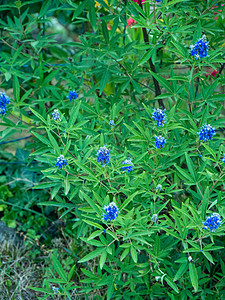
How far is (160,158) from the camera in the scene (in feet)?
5.81

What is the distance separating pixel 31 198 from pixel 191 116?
1719 mm

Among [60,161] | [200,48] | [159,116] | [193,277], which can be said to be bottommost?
[193,277]

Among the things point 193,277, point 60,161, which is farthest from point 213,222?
point 60,161

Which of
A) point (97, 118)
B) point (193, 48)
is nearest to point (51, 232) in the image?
point (97, 118)

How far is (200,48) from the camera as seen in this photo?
1.61 meters

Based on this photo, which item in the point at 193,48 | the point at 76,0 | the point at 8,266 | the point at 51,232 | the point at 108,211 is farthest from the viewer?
the point at 51,232

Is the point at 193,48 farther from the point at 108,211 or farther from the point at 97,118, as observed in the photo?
the point at 108,211

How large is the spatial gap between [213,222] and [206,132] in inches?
15.8

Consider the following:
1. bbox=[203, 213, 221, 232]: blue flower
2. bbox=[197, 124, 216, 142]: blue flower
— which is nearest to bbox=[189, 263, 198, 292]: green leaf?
bbox=[203, 213, 221, 232]: blue flower

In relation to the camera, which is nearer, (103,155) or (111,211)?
(111,211)

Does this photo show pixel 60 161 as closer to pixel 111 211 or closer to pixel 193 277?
pixel 111 211

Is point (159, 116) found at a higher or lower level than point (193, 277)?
higher

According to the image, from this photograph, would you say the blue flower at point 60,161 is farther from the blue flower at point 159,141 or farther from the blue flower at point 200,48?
the blue flower at point 200,48

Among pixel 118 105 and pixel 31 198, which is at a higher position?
pixel 118 105
